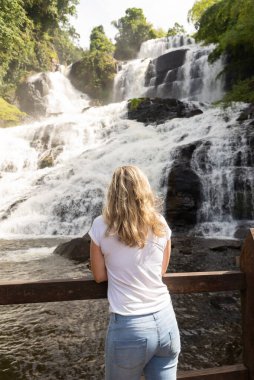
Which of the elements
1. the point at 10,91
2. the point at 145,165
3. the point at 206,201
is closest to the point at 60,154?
the point at 145,165

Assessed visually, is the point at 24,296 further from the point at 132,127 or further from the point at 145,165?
the point at 132,127

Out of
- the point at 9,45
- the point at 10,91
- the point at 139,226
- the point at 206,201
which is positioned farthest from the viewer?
the point at 10,91

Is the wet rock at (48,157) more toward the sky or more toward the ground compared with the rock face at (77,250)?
more toward the sky

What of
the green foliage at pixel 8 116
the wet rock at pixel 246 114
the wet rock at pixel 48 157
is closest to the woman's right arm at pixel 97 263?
the wet rock at pixel 246 114

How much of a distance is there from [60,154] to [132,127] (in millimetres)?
5308

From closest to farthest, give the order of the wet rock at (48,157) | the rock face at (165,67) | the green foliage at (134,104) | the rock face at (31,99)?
the wet rock at (48,157) → the green foliage at (134,104) → the rock face at (165,67) → the rock face at (31,99)

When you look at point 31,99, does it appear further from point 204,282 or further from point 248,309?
point 248,309

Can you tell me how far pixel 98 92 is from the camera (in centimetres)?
4162

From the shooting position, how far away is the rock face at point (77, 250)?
951 cm

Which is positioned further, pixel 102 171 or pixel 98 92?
pixel 98 92

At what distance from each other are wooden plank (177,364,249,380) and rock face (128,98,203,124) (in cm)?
2224

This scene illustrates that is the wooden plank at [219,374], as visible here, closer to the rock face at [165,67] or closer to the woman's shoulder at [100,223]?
the woman's shoulder at [100,223]

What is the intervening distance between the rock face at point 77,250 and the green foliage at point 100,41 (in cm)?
4264

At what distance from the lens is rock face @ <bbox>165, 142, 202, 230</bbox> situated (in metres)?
14.6
